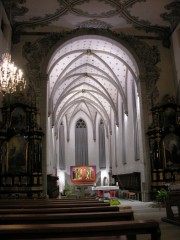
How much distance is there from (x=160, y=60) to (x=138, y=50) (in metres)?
1.36

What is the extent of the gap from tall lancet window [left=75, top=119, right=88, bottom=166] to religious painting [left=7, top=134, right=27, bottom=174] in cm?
2049

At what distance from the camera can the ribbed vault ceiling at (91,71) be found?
17.5m

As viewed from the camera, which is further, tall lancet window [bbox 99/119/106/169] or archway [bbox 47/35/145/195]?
tall lancet window [bbox 99/119/106/169]

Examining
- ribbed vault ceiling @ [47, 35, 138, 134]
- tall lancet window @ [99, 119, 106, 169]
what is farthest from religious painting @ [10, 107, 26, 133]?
tall lancet window @ [99, 119, 106, 169]

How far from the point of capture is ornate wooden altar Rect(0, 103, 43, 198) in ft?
43.7

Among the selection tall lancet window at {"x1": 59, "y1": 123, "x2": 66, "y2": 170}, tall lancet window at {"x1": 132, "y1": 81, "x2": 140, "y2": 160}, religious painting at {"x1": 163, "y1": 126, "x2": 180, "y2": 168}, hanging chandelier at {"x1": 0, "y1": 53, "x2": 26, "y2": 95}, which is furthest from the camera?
tall lancet window at {"x1": 59, "y1": 123, "x2": 66, "y2": 170}

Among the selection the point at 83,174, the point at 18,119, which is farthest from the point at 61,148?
the point at 18,119

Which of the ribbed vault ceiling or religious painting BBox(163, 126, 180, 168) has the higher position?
the ribbed vault ceiling

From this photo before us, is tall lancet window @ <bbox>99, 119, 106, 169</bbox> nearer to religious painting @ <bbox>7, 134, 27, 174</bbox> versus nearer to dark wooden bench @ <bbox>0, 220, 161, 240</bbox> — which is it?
religious painting @ <bbox>7, 134, 27, 174</bbox>

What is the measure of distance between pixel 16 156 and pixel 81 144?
20850 millimetres

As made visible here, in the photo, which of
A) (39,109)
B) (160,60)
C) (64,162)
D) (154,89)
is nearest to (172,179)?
(154,89)

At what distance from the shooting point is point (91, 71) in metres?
23.1

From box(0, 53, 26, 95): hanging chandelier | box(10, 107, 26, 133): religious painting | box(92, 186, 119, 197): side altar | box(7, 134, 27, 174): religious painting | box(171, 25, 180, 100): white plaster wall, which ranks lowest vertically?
box(92, 186, 119, 197): side altar

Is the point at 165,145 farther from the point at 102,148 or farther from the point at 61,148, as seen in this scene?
the point at 61,148
